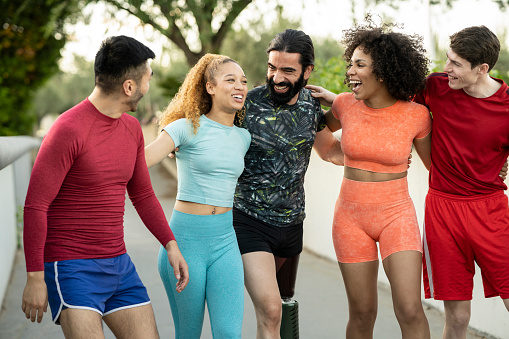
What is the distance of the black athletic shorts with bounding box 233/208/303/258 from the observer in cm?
350

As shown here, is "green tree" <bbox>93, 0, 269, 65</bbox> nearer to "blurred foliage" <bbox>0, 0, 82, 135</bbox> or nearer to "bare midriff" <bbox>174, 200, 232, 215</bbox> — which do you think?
"blurred foliage" <bbox>0, 0, 82, 135</bbox>

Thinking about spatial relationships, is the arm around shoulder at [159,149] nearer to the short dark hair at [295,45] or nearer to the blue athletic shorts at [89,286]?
the blue athletic shorts at [89,286]

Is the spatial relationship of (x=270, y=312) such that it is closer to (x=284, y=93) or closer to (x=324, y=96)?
(x=284, y=93)

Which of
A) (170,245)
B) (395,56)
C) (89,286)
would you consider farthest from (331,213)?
(89,286)

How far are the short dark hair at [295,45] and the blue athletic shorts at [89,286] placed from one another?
64.8 inches

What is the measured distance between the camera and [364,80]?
354 centimetres

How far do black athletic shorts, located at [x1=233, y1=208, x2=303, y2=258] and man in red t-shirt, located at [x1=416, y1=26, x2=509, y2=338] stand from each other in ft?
2.69

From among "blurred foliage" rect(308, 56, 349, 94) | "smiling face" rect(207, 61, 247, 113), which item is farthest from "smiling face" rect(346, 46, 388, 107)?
"blurred foliage" rect(308, 56, 349, 94)

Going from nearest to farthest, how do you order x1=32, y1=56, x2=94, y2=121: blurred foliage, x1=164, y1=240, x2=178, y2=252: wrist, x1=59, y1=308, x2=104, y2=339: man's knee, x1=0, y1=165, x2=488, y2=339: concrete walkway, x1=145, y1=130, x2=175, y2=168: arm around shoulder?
x1=59, y1=308, x2=104, y2=339: man's knee
x1=164, y1=240, x2=178, y2=252: wrist
x1=145, y1=130, x2=175, y2=168: arm around shoulder
x1=0, y1=165, x2=488, y2=339: concrete walkway
x1=32, y1=56, x2=94, y2=121: blurred foliage

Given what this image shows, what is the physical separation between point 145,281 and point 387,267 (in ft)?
11.9

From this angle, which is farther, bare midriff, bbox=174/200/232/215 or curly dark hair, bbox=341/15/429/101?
curly dark hair, bbox=341/15/429/101

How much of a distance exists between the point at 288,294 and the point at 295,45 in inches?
62.6

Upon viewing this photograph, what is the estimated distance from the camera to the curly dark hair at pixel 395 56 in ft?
11.5

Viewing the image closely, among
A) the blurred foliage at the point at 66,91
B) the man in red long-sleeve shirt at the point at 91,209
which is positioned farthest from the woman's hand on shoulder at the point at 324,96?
the blurred foliage at the point at 66,91
